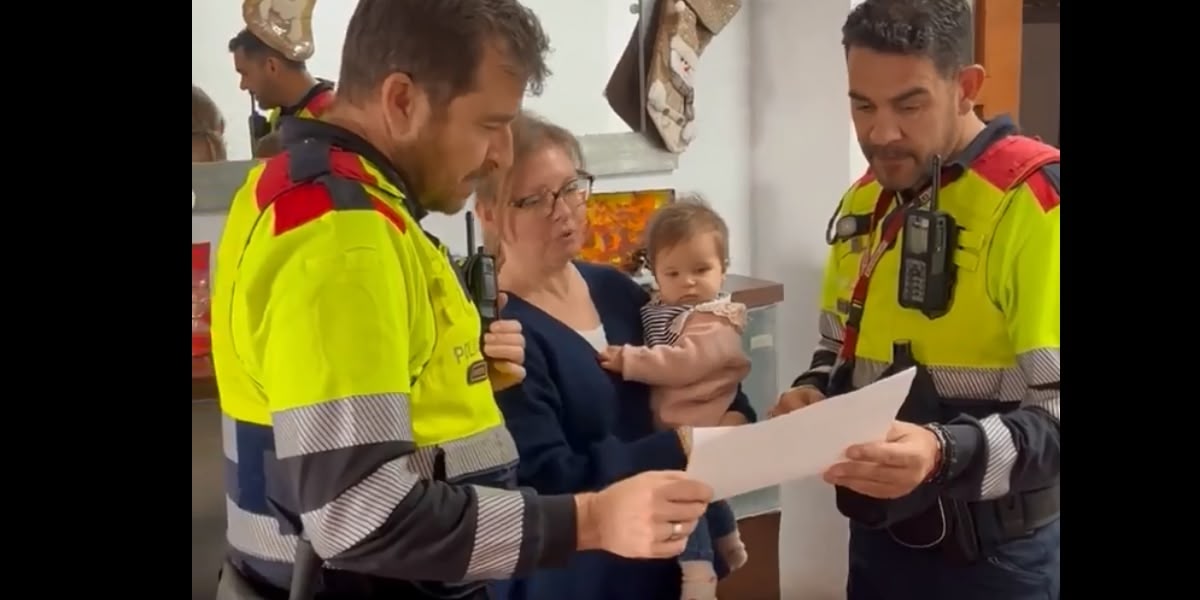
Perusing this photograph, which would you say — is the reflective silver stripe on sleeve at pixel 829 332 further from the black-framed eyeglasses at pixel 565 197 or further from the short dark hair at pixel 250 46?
the short dark hair at pixel 250 46

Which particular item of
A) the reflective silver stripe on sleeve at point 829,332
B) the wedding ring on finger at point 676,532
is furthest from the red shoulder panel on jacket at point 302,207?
the reflective silver stripe on sleeve at point 829,332

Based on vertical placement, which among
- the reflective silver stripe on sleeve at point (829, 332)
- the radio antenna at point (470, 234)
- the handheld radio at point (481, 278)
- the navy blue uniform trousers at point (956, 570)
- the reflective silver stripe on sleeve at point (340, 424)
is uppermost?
the radio antenna at point (470, 234)

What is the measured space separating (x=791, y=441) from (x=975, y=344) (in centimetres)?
21

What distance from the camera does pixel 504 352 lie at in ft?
3.07

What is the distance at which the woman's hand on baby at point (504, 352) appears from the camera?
36.4 inches

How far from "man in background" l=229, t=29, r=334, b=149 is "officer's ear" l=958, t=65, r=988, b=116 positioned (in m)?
0.52

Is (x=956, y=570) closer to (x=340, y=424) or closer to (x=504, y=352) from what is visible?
(x=504, y=352)

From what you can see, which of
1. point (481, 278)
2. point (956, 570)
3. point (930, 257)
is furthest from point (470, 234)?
point (956, 570)

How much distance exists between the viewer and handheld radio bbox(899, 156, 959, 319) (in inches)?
40.3

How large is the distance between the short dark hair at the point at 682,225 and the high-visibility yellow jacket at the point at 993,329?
0.45ft

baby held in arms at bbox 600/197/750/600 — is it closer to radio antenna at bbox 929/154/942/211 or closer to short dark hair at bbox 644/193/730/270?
short dark hair at bbox 644/193/730/270
